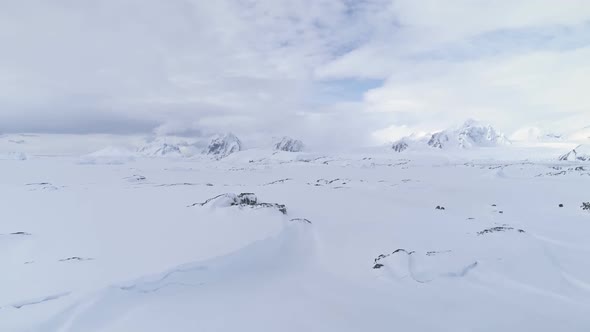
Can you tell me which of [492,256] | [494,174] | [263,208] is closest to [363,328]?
[492,256]

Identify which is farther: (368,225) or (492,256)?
(368,225)

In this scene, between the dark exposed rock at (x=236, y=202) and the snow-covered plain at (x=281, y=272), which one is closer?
the snow-covered plain at (x=281, y=272)

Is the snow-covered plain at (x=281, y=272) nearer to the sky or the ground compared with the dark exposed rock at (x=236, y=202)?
nearer to the ground

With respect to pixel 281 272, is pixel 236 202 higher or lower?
higher

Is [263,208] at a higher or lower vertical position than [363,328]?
higher

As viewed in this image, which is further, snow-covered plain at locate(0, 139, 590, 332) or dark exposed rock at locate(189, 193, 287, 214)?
dark exposed rock at locate(189, 193, 287, 214)

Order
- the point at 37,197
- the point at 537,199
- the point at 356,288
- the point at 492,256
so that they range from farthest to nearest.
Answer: the point at 537,199, the point at 37,197, the point at 492,256, the point at 356,288

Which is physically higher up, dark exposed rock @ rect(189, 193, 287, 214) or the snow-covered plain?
dark exposed rock @ rect(189, 193, 287, 214)

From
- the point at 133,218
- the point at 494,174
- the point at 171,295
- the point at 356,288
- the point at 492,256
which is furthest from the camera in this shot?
the point at 494,174

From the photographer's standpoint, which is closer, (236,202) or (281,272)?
(281,272)

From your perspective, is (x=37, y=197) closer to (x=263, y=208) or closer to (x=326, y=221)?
(x=263, y=208)

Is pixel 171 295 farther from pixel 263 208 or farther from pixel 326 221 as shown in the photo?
pixel 326 221
